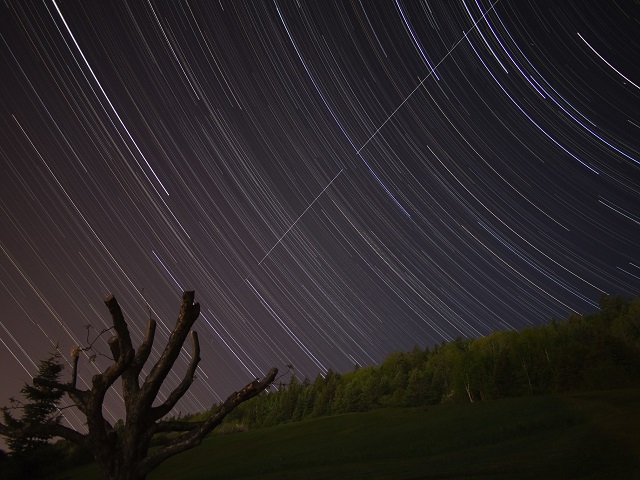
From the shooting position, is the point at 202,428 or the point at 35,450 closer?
the point at 202,428

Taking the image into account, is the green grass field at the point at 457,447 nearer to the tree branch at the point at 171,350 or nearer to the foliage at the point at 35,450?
the foliage at the point at 35,450

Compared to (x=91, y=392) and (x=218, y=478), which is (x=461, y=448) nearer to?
(x=218, y=478)

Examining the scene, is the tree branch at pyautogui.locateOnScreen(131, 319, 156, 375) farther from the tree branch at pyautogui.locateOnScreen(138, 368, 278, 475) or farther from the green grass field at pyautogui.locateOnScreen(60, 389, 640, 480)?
the green grass field at pyautogui.locateOnScreen(60, 389, 640, 480)

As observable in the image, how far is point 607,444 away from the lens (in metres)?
24.4

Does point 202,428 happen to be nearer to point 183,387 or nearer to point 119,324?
point 183,387

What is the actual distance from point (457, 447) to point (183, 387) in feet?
78.6

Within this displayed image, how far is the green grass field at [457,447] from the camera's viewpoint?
22406 millimetres

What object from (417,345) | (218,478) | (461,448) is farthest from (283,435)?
(417,345)

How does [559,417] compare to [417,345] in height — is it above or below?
below

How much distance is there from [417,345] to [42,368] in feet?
229

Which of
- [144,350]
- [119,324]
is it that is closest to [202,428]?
[144,350]

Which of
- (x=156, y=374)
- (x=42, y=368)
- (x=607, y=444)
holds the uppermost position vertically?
(x=42, y=368)

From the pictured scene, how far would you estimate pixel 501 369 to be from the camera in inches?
2879

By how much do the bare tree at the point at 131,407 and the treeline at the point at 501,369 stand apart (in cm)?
6126
